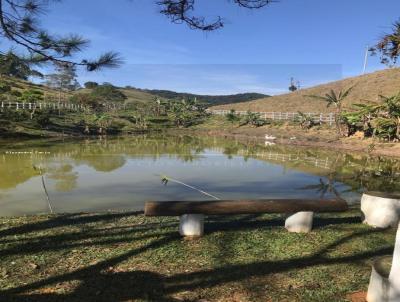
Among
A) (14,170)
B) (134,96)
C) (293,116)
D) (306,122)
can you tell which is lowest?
(14,170)

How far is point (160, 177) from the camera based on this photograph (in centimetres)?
1386

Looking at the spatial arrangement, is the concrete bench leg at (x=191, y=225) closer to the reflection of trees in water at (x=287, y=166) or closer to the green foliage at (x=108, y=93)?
the reflection of trees in water at (x=287, y=166)

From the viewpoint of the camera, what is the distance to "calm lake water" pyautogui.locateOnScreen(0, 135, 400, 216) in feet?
34.1

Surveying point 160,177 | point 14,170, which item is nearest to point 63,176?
point 14,170

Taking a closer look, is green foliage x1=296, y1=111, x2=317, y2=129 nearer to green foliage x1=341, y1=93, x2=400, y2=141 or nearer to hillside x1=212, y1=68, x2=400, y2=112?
green foliage x1=341, y1=93, x2=400, y2=141

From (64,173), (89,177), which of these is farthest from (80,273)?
(64,173)

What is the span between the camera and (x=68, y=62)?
19.5 ft

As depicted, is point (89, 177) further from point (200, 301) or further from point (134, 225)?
point (200, 301)

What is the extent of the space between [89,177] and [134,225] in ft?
25.5

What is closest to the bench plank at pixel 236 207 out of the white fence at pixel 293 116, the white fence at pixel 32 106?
the white fence at pixel 293 116

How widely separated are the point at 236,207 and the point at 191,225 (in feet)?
1.92

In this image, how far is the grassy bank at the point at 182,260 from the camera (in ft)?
13.5

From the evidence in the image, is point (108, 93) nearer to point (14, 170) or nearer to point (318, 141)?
point (318, 141)

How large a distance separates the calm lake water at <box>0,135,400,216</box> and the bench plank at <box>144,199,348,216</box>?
3.78 metres
